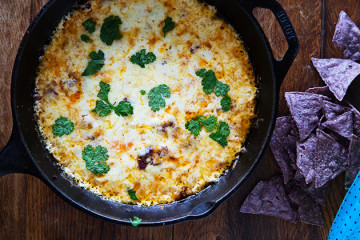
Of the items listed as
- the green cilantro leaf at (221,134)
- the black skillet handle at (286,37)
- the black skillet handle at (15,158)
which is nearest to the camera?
the black skillet handle at (15,158)

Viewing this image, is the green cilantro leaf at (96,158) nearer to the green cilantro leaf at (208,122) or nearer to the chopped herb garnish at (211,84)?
the green cilantro leaf at (208,122)

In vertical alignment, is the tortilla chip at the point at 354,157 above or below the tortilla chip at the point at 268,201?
above

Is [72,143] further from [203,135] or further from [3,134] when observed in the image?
[203,135]

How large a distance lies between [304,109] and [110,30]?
168 cm

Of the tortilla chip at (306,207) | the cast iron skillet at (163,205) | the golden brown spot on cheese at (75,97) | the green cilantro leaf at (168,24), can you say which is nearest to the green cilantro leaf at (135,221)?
the cast iron skillet at (163,205)

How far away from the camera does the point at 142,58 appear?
328 cm

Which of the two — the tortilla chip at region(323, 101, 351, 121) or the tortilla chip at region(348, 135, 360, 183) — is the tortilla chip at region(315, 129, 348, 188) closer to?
the tortilla chip at region(348, 135, 360, 183)

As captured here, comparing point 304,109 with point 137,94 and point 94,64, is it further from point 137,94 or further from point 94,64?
point 94,64

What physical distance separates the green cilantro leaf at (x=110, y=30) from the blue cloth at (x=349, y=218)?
88.9 inches

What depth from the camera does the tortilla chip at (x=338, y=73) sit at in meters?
3.27

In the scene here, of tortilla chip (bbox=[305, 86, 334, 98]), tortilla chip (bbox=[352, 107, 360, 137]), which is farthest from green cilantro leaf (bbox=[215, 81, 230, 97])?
tortilla chip (bbox=[352, 107, 360, 137])

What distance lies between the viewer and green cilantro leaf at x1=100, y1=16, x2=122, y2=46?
10.7ft

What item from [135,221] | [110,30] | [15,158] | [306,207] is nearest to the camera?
[15,158]

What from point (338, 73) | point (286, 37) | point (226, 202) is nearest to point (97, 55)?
point (286, 37)
